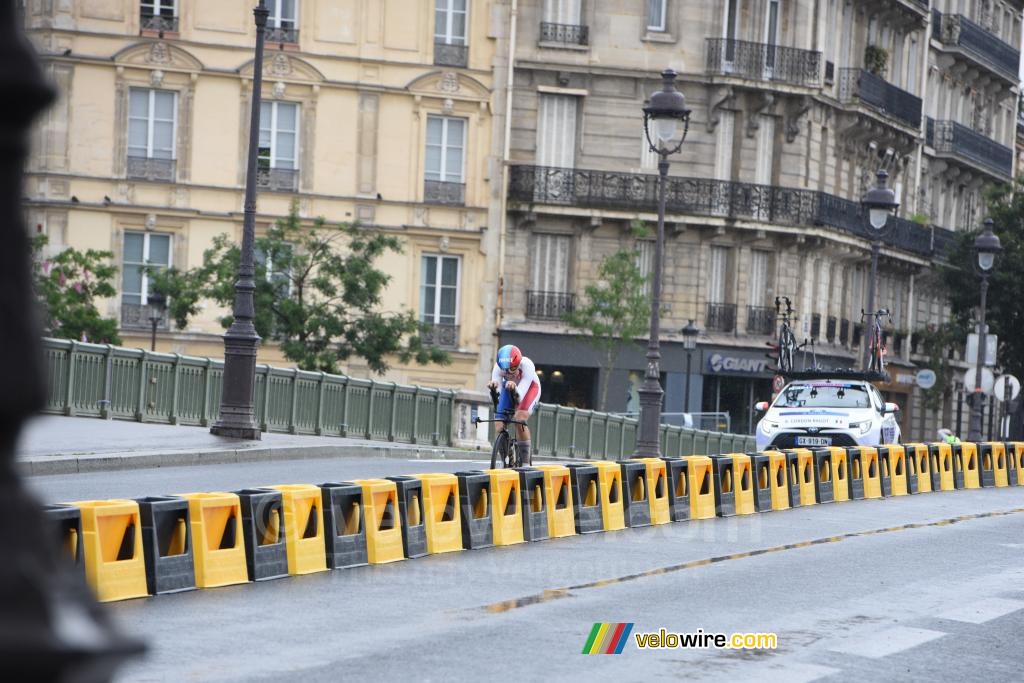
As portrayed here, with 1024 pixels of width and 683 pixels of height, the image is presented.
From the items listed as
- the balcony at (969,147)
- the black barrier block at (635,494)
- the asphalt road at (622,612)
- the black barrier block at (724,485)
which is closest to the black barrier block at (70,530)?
the asphalt road at (622,612)

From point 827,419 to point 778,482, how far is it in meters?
7.77

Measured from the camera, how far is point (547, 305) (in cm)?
4994

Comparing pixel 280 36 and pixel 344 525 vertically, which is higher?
pixel 280 36

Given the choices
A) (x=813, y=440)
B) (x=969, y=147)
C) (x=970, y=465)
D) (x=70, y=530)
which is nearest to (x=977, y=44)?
(x=969, y=147)

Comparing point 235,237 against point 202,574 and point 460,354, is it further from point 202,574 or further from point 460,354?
point 202,574

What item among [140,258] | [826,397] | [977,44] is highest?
[977,44]

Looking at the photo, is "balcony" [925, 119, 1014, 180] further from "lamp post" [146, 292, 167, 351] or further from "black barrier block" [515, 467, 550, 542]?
"black barrier block" [515, 467, 550, 542]

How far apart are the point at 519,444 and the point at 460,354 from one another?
2796 centimetres

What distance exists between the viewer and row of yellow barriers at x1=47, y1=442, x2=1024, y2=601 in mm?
10758

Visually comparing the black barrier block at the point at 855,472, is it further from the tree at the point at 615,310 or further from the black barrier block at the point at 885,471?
the tree at the point at 615,310

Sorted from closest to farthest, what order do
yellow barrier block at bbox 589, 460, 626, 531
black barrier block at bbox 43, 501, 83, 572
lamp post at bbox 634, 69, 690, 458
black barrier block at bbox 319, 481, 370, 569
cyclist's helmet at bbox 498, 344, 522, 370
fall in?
black barrier block at bbox 43, 501, 83, 572, black barrier block at bbox 319, 481, 370, 569, yellow barrier block at bbox 589, 460, 626, 531, cyclist's helmet at bbox 498, 344, 522, 370, lamp post at bbox 634, 69, 690, 458

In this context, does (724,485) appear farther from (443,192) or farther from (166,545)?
(443,192)

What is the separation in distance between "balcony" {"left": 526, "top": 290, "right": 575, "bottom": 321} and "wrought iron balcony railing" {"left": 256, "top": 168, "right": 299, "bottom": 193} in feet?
22.4

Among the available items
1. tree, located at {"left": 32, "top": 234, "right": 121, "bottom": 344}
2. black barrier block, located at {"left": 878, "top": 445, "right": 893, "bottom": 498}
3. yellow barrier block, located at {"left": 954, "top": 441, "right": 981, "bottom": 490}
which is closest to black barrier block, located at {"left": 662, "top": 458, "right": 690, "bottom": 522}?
black barrier block, located at {"left": 878, "top": 445, "right": 893, "bottom": 498}
